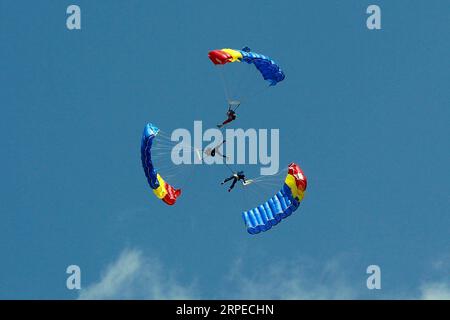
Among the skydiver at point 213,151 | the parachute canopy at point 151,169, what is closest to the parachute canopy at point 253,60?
the skydiver at point 213,151

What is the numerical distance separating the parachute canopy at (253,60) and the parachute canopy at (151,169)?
4.24m

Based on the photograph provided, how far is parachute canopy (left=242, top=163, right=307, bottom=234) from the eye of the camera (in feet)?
161

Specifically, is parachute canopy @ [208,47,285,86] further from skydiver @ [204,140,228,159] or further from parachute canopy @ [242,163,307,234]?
parachute canopy @ [242,163,307,234]

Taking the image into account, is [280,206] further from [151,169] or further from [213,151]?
[151,169]

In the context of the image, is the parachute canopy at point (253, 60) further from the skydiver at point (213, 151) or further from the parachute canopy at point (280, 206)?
the parachute canopy at point (280, 206)

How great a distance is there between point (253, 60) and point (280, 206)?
6.90 meters

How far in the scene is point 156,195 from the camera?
4994 centimetres

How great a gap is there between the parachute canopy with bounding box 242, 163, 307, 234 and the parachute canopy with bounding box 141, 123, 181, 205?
12.4 ft

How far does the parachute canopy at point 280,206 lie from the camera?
161 ft

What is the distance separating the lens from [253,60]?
Result: 48156 mm

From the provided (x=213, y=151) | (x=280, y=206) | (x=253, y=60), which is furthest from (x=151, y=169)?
(x=253, y=60)
